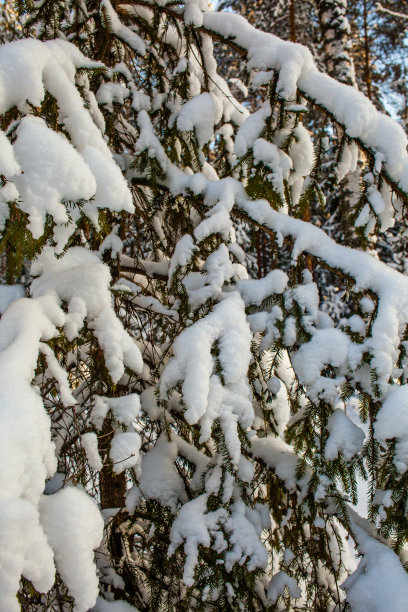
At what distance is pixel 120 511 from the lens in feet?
8.96

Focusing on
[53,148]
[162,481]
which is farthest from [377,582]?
[53,148]

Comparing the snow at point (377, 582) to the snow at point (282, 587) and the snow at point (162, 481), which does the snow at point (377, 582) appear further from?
the snow at point (162, 481)

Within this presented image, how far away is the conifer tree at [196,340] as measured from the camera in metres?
1.64

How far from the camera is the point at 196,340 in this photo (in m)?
2.04

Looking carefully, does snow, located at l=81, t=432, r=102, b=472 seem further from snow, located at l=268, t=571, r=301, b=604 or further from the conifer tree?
snow, located at l=268, t=571, r=301, b=604

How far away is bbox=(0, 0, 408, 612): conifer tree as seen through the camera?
164 cm

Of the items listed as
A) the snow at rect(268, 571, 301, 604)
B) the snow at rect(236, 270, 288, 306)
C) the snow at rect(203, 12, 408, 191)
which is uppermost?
the snow at rect(203, 12, 408, 191)

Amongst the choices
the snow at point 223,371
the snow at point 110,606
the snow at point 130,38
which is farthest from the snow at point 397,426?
the snow at point 130,38

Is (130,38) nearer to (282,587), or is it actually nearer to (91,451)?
(91,451)

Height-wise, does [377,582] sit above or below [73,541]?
above

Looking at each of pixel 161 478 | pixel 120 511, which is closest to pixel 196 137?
pixel 161 478

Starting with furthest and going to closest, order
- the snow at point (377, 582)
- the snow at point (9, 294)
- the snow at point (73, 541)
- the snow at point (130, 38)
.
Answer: the snow at point (130, 38) → the snow at point (9, 294) → the snow at point (377, 582) → the snow at point (73, 541)

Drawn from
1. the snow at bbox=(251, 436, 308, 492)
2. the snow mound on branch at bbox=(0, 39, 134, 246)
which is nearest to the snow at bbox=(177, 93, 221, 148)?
the snow mound on branch at bbox=(0, 39, 134, 246)

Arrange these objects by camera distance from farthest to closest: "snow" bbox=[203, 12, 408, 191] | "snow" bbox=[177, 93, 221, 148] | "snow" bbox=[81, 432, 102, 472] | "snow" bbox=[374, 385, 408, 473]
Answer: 1. "snow" bbox=[177, 93, 221, 148]
2. "snow" bbox=[203, 12, 408, 191]
3. "snow" bbox=[374, 385, 408, 473]
4. "snow" bbox=[81, 432, 102, 472]
